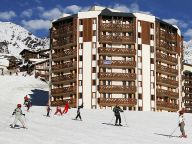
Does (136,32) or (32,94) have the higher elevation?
(136,32)

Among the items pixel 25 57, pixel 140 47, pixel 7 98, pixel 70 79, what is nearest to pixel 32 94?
pixel 7 98

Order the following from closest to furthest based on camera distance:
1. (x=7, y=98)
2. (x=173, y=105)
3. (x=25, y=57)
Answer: (x=173, y=105) < (x=7, y=98) < (x=25, y=57)

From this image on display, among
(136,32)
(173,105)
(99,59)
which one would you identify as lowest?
(173,105)

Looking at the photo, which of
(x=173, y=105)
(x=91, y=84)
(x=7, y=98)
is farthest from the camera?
(x=7, y=98)

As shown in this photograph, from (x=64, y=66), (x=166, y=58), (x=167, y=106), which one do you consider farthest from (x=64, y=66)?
(x=167, y=106)

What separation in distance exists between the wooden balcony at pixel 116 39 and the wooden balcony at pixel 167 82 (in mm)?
10165

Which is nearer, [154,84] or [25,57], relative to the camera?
[154,84]

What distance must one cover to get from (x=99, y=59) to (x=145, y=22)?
42.5 ft

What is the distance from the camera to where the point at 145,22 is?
96438 millimetres

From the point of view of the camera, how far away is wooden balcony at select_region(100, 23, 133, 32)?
94062 millimetres

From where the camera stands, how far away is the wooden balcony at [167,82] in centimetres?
9681

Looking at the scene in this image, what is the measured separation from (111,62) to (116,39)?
201 inches

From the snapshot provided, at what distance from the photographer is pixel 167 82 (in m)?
99.2

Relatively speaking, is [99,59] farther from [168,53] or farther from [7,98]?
[7,98]
